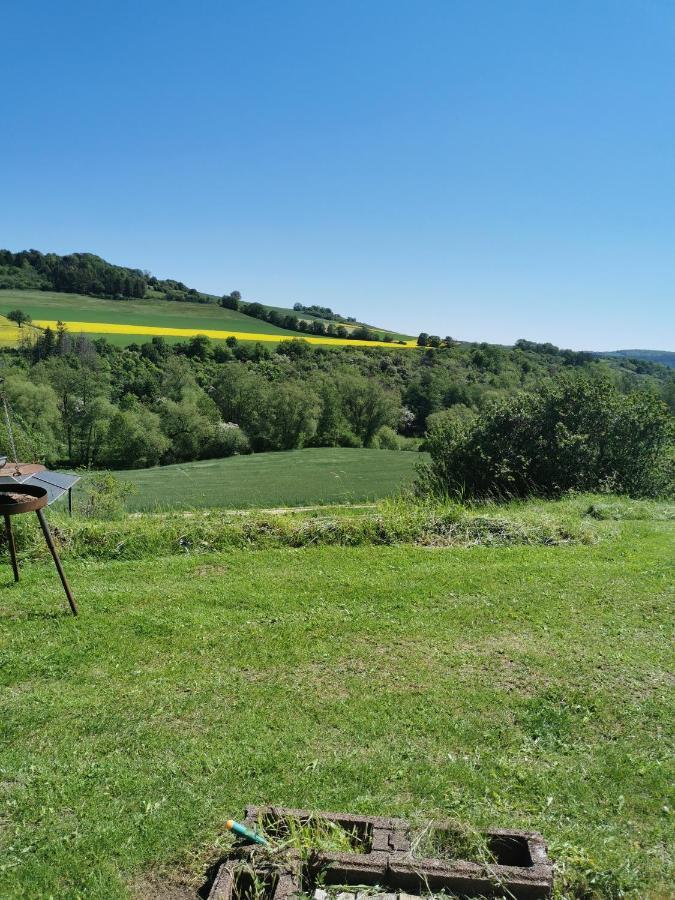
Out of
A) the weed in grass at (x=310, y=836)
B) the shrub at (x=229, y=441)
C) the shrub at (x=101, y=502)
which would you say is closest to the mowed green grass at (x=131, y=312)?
the shrub at (x=229, y=441)

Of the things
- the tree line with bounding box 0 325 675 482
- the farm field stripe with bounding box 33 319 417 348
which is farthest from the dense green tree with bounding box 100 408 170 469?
the farm field stripe with bounding box 33 319 417 348

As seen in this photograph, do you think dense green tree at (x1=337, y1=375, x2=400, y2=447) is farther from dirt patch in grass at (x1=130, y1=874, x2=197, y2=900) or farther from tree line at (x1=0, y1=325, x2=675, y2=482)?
dirt patch in grass at (x1=130, y1=874, x2=197, y2=900)

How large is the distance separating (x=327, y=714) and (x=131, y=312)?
4071 inches

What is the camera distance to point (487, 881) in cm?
255

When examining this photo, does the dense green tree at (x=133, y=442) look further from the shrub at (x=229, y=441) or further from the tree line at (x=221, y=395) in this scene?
the shrub at (x=229, y=441)

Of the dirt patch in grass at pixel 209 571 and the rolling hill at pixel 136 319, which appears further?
the rolling hill at pixel 136 319

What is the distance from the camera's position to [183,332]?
302ft

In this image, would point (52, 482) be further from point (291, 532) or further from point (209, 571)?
point (291, 532)

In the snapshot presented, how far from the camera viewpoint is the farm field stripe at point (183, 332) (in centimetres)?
8200

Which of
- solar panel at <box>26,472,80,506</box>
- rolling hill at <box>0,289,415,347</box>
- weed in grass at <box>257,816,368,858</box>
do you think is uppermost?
rolling hill at <box>0,289,415,347</box>

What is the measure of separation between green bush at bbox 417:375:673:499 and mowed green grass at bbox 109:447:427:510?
512 inches

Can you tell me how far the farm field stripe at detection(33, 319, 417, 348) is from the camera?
8200 cm

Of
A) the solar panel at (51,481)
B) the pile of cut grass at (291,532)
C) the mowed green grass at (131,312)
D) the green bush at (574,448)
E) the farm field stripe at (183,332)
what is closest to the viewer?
the solar panel at (51,481)

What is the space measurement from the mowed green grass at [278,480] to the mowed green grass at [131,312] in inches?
1608
